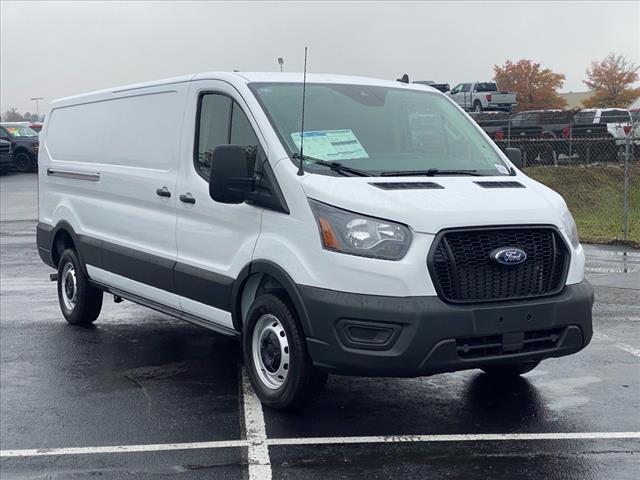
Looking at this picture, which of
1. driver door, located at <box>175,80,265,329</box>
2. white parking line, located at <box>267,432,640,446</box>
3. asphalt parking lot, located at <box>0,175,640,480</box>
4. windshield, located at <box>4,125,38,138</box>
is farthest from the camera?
windshield, located at <box>4,125,38,138</box>

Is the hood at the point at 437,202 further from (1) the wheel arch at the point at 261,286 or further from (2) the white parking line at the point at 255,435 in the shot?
(2) the white parking line at the point at 255,435

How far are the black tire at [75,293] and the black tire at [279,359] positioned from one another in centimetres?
322

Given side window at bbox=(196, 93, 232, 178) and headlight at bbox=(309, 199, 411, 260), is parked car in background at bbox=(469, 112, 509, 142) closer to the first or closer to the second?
side window at bbox=(196, 93, 232, 178)

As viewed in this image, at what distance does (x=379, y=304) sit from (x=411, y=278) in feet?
0.77

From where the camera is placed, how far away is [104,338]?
845 cm

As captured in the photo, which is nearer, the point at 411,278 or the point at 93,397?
the point at 411,278

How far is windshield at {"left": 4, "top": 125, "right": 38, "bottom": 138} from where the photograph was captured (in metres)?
35.5

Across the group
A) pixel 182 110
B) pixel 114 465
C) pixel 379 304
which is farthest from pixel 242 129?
pixel 114 465

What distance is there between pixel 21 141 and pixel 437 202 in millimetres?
33022

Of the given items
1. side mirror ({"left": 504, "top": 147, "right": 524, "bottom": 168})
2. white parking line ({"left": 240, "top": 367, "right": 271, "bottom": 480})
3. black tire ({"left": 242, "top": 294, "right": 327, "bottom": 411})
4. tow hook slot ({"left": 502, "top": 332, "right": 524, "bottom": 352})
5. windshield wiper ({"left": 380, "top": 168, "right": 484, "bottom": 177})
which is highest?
side mirror ({"left": 504, "top": 147, "right": 524, "bottom": 168})

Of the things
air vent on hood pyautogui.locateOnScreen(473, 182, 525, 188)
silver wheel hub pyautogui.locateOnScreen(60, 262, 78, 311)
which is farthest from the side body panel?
air vent on hood pyautogui.locateOnScreen(473, 182, 525, 188)

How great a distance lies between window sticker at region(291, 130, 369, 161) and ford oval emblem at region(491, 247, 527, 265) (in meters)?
1.19

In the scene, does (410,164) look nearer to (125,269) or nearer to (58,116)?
(125,269)

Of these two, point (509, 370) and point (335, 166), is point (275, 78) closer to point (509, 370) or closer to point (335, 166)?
point (335, 166)
